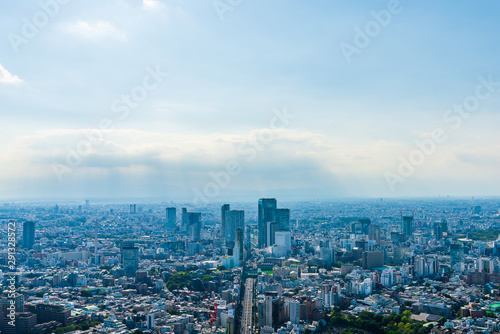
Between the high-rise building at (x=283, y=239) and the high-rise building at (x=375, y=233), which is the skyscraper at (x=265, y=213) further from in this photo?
the high-rise building at (x=375, y=233)

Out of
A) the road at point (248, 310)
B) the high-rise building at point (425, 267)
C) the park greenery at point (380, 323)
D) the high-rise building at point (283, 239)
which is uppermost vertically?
the high-rise building at point (283, 239)

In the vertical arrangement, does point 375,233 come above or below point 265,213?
below

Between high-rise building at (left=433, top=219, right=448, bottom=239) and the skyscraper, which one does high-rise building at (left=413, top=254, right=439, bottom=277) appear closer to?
high-rise building at (left=433, top=219, right=448, bottom=239)

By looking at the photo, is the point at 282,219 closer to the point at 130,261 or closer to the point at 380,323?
the point at 130,261

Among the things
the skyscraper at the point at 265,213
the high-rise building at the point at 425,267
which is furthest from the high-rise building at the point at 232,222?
the high-rise building at the point at 425,267

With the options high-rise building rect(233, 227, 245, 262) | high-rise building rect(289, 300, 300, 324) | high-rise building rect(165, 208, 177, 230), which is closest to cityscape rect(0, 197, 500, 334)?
high-rise building rect(289, 300, 300, 324)

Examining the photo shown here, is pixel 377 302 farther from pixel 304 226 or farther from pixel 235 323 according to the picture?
pixel 304 226

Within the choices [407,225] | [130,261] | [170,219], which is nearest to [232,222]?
[130,261]
